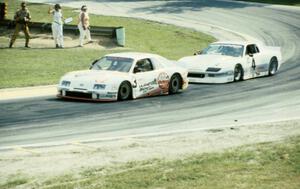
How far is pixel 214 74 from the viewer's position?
22391mm

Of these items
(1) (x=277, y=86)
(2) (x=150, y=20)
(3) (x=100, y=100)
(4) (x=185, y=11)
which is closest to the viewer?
(3) (x=100, y=100)

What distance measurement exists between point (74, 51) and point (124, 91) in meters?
10.7

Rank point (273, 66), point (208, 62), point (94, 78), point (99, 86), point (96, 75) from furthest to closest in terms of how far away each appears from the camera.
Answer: point (273, 66) < point (208, 62) < point (96, 75) < point (94, 78) < point (99, 86)

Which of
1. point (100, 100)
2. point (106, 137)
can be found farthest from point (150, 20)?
point (106, 137)

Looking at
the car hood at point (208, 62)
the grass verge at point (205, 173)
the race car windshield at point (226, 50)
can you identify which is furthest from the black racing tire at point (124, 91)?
the grass verge at point (205, 173)

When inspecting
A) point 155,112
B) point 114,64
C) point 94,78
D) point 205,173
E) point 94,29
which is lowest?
point 155,112

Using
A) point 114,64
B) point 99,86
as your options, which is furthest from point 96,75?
point 114,64

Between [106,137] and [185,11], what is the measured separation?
32948mm

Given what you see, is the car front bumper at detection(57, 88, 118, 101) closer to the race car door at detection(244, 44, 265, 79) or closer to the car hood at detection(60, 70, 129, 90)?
the car hood at detection(60, 70, 129, 90)

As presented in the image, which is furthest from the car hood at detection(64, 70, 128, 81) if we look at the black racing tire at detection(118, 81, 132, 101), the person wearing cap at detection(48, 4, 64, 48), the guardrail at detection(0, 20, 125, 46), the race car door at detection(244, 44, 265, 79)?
the guardrail at detection(0, 20, 125, 46)

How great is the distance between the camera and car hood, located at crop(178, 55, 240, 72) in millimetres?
22547

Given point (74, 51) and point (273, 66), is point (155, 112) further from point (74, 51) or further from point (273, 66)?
point (74, 51)

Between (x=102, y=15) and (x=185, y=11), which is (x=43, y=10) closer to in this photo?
(x=102, y=15)

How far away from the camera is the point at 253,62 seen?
24.2 metres
